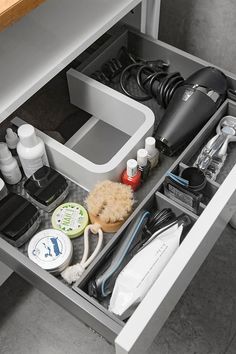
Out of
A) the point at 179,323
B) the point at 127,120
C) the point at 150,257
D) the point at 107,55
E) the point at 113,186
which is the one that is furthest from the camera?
the point at 179,323

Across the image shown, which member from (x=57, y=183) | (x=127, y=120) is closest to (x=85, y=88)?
(x=127, y=120)

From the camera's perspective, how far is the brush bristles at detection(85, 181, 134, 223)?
0.75m

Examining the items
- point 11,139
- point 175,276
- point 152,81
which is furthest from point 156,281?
point 152,81

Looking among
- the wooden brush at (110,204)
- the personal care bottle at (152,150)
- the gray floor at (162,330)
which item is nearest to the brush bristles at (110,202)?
the wooden brush at (110,204)

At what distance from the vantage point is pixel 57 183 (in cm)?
81

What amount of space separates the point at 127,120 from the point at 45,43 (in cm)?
24

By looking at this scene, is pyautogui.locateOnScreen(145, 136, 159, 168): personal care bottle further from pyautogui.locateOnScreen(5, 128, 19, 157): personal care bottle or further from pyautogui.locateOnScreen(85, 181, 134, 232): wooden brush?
pyautogui.locateOnScreen(5, 128, 19, 157): personal care bottle

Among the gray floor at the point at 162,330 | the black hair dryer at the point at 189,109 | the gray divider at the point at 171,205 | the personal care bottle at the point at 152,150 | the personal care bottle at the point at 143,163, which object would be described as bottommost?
the gray floor at the point at 162,330

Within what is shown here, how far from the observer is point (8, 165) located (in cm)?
82

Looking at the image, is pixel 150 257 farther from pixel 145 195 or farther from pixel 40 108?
pixel 40 108

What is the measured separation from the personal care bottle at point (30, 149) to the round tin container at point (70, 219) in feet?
0.32

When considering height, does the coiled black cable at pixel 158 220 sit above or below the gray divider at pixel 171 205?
below

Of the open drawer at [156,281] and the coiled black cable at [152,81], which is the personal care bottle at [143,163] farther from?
the coiled black cable at [152,81]

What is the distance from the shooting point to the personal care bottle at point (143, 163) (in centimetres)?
81
